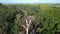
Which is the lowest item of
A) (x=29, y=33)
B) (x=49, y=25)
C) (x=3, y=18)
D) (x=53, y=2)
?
(x=29, y=33)

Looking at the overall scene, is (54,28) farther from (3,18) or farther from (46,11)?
(3,18)

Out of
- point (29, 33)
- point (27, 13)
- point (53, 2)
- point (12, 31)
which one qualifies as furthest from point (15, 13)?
point (53, 2)

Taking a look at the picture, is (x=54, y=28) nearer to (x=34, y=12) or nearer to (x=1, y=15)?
(x=34, y=12)

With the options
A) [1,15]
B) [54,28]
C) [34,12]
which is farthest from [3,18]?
[54,28]

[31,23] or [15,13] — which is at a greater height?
[15,13]

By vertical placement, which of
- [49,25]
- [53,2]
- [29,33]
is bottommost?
[29,33]

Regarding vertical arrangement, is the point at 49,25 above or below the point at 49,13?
below
